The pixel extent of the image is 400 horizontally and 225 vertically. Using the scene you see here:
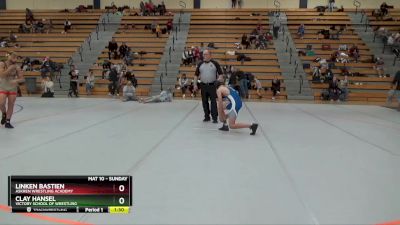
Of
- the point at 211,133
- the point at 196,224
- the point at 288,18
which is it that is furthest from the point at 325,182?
the point at 288,18

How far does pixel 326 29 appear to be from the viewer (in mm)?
27766

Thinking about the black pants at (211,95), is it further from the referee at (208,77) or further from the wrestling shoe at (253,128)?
the wrestling shoe at (253,128)

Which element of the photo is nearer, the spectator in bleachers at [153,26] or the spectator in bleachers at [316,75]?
the spectator in bleachers at [316,75]

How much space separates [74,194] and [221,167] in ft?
8.28

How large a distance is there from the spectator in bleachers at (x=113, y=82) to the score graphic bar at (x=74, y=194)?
18.4m

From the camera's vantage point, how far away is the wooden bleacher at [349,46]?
70.6 feet

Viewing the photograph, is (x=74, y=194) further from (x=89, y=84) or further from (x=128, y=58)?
(x=128, y=58)

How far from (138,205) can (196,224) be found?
68 centimetres

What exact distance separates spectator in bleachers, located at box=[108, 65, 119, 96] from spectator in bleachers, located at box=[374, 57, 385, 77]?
15.1m

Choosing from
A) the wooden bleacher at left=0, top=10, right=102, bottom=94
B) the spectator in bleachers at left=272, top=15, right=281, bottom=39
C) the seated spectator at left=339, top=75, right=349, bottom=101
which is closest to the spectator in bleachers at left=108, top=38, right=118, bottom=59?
the wooden bleacher at left=0, top=10, right=102, bottom=94

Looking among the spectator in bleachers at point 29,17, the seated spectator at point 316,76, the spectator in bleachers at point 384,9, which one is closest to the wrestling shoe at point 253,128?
the seated spectator at point 316,76

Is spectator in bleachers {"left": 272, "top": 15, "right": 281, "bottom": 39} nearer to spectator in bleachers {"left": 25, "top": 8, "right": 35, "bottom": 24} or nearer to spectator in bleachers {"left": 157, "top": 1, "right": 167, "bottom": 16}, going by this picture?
spectator in bleachers {"left": 157, "top": 1, "right": 167, "bottom": 16}

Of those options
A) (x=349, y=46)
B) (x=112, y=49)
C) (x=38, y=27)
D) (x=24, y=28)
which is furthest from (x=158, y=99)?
(x=24, y=28)

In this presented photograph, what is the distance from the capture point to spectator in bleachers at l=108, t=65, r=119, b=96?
21100 mm
